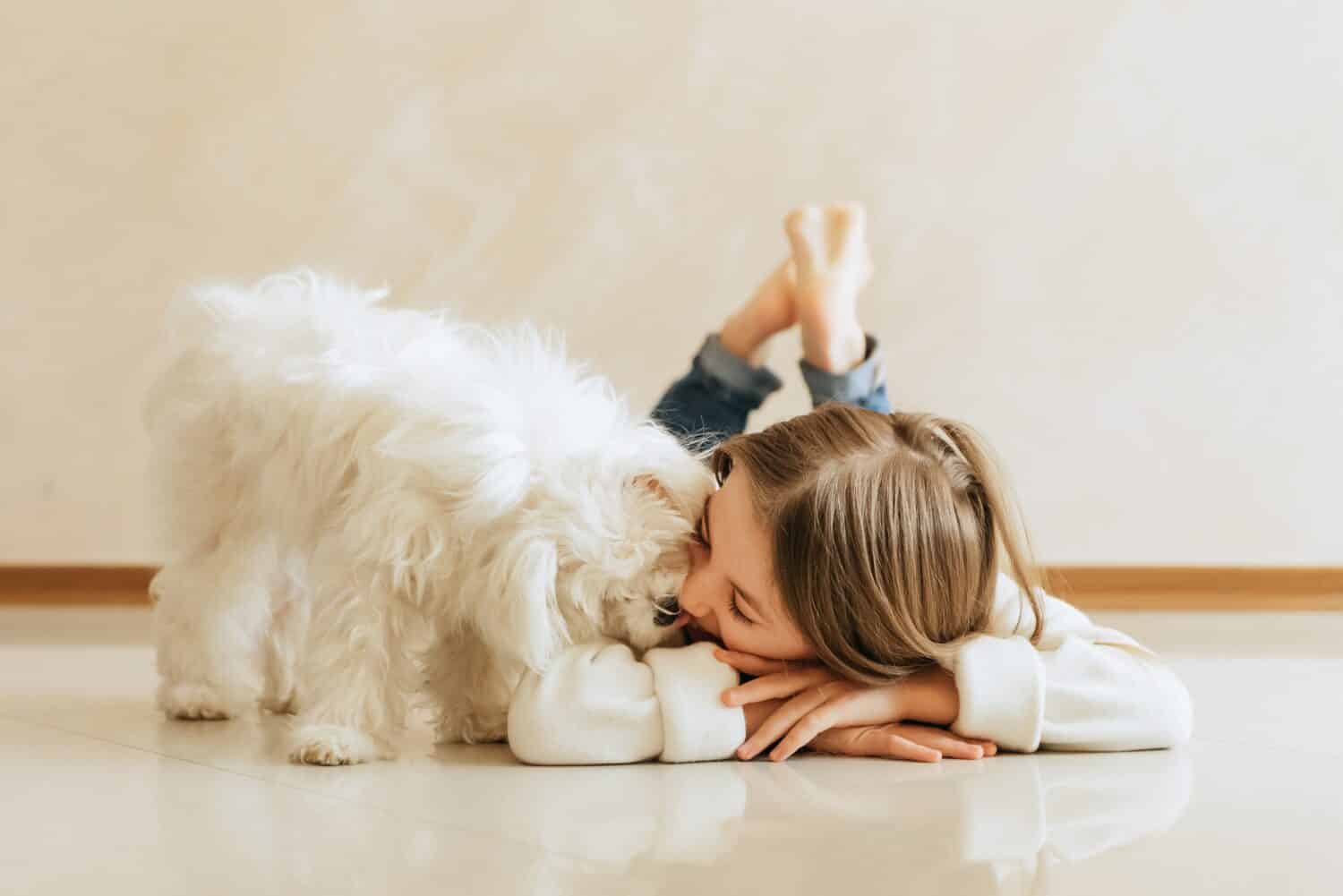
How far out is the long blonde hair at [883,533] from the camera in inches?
49.9

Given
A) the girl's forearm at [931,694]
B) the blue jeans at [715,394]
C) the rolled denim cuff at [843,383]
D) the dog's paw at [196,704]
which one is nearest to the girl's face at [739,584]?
the girl's forearm at [931,694]

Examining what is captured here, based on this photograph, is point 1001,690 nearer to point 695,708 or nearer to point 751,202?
point 695,708

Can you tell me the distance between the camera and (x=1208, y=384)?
3178 millimetres

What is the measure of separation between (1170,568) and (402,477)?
2.32 metres

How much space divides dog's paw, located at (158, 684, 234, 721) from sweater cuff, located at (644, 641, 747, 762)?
521 mm

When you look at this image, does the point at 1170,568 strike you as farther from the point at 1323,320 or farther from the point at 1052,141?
the point at 1052,141

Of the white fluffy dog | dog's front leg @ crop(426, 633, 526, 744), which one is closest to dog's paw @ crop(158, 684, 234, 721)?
the white fluffy dog

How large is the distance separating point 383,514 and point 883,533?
0.44 metres

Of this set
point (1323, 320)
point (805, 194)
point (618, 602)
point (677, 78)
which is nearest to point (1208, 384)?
point (1323, 320)

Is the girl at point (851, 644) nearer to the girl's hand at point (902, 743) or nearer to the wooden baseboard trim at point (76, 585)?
the girl's hand at point (902, 743)

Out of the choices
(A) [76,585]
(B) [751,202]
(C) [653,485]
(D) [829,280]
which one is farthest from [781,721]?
(A) [76,585]

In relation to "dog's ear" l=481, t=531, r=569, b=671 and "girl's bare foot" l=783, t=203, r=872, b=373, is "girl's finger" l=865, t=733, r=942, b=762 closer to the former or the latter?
"dog's ear" l=481, t=531, r=569, b=671

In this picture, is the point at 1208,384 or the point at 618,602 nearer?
the point at 618,602

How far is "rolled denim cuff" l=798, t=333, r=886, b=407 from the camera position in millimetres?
2041
